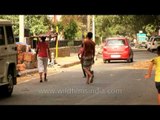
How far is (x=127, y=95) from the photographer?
16.0m

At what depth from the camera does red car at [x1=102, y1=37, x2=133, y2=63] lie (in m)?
33.6

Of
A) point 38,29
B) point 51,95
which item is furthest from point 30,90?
point 38,29

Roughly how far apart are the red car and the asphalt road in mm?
10856

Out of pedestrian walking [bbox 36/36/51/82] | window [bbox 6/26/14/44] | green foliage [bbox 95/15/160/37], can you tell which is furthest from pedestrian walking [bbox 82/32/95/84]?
green foliage [bbox 95/15/160/37]

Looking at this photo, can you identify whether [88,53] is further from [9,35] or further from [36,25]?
[36,25]

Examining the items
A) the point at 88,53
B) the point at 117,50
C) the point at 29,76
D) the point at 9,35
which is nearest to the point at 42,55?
the point at 88,53

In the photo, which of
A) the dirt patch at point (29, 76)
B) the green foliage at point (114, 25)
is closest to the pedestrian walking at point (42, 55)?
the dirt patch at point (29, 76)

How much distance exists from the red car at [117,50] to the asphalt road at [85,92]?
35.6ft

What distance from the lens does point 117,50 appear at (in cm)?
3369

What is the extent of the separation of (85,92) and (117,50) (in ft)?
55.7

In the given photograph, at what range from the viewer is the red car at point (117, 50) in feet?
110

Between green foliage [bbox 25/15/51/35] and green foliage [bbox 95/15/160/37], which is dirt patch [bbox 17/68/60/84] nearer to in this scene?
green foliage [bbox 25/15/51/35]
